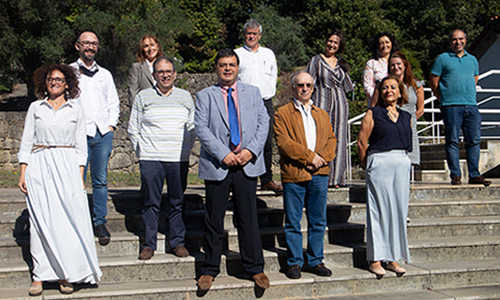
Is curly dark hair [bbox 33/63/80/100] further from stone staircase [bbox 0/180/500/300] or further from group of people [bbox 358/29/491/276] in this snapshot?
group of people [bbox 358/29/491/276]

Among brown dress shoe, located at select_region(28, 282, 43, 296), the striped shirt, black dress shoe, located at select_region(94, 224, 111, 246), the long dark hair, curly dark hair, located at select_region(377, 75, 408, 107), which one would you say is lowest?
brown dress shoe, located at select_region(28, 282, 43, 296)

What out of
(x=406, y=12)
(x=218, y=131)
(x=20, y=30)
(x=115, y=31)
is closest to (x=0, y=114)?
(x=20, y=30)

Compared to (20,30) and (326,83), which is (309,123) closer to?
(326,83)

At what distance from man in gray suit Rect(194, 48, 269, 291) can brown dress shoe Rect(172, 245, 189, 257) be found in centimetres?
42

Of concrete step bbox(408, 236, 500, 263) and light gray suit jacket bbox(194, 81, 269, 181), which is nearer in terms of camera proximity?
light gray suit jacket bbox(194, 81, 269, 181)

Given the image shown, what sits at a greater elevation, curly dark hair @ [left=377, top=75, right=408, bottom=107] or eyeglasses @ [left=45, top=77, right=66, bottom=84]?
eyeglasses @ [left=45, top=77, right=66, bottom=84]

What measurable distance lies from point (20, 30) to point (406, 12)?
20105 millimetres

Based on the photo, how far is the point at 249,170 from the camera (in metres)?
3.87

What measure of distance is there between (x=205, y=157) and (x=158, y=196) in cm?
68

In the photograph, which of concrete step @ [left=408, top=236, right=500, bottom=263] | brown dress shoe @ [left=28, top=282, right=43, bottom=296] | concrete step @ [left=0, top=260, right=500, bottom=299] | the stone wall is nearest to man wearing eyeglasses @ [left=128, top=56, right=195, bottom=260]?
concrete step @ [left=0, top=260, right=500, bottom=299]

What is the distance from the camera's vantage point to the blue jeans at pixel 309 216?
13.4 ft

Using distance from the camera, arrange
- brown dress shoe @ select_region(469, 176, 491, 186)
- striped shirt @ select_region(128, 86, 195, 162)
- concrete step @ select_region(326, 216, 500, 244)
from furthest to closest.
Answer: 1. brown dress shoe @ select_region(469, 176, 491, 186)
2. concrete step @ select_region(326, 216, 500, 244)
3. striped shirt @ select_region(128, 86, 195, 162)

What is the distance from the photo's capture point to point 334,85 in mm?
5574

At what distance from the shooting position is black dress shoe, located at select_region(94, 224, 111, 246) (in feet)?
14.3
